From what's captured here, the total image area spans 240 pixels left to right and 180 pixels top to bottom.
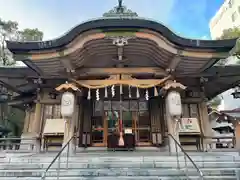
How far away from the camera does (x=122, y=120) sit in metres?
8.94

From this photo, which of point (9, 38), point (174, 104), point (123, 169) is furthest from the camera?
point (9, 38)

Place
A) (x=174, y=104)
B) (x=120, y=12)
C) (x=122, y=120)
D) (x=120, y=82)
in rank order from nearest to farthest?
(x=174, y=104)
(x=120, y=82)
(x=120, y=12)
(x=122, y=120)

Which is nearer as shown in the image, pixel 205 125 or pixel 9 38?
pixel 205 125

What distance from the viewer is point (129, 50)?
297 inches

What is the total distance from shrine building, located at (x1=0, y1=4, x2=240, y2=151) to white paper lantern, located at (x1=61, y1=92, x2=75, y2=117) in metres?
0.23

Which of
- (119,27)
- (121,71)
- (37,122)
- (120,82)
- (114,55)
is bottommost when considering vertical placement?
(37,122)

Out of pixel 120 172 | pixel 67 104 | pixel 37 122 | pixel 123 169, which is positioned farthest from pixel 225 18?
pixel 120 172

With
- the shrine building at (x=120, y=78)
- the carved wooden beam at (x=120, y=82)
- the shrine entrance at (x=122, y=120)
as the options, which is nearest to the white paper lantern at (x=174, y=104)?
the shrine building at (x=120, y=78)

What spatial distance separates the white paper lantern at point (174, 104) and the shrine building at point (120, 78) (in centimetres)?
18

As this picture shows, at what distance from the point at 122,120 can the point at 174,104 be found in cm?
266

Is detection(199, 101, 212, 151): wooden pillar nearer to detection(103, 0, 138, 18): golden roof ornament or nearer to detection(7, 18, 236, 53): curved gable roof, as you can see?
detection(7, 18, 236, 53): curved gable roof

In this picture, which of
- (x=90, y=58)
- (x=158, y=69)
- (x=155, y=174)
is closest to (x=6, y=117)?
(x=90, y=58)

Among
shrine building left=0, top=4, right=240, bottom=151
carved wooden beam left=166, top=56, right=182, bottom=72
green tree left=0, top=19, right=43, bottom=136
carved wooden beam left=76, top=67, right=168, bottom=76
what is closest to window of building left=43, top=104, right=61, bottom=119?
shrine building left=0, top=4, right=240, bottom=151

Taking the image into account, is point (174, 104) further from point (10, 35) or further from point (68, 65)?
point (10, 35)
